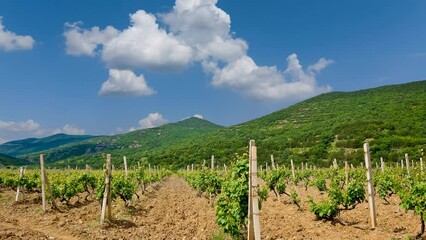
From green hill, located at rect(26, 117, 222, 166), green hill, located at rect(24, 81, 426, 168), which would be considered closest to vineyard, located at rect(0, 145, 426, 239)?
green hill, located at rect(24, 81, 426, 168)

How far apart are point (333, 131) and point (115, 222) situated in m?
63.9

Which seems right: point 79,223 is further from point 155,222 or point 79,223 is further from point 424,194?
point 424,194

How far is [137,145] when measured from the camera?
6127 inches

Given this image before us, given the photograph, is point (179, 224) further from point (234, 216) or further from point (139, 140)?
point (139, 140)

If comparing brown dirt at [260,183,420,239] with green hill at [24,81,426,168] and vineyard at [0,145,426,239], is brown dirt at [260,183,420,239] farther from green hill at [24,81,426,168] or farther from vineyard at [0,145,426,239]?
green hill at [24,81,426,168]

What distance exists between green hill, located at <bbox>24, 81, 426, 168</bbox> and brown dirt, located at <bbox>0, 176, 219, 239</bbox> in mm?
42020

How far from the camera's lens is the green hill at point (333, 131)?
60.8 metres

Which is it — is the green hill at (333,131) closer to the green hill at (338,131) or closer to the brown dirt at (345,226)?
the green hill at (338,131)

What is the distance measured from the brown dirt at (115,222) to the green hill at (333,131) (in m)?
42.0

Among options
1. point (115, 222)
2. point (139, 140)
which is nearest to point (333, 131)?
point (115, 222)

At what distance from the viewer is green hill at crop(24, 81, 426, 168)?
60.8 m

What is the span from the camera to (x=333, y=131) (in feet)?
238

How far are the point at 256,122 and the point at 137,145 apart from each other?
61.0 meters

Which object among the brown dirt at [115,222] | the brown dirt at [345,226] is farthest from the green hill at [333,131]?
the brown dirt at [115,222]
